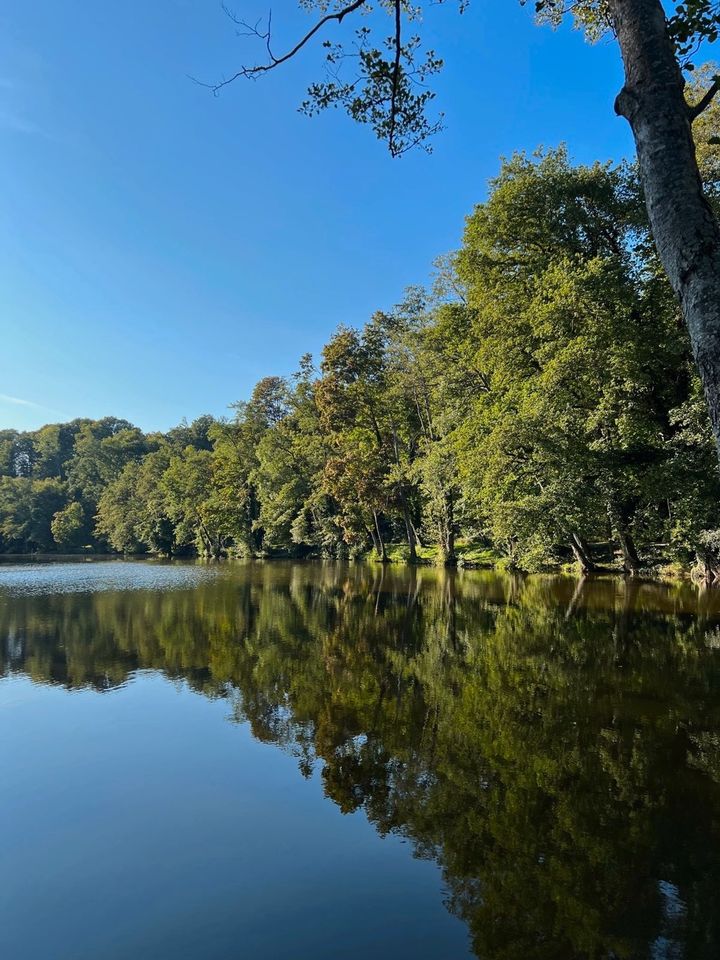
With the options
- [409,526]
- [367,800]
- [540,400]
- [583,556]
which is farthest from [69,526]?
[367,800]

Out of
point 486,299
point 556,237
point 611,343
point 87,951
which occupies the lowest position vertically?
point 87,951

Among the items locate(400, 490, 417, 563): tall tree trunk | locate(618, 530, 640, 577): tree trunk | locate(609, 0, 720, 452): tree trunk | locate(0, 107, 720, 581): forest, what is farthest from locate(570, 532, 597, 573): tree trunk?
locate(609, 0, 720, 452): tree trunk

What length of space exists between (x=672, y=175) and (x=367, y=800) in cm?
597

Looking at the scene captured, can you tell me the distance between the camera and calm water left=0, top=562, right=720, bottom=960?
13.2 ft

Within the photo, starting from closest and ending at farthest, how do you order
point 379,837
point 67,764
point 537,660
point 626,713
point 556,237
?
1. point 379,837
2. point 67,764
3. point 626,713
4. point 537,660
5. point 556,237

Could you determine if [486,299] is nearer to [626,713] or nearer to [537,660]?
[537,660]

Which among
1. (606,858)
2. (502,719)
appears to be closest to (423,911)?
(606,858)

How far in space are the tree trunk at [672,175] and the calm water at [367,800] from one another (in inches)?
145

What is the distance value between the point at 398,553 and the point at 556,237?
87.8 ft

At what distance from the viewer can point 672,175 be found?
3.23 metres

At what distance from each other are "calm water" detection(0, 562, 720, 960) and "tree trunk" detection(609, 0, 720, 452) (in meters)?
3.69

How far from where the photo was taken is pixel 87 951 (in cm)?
391

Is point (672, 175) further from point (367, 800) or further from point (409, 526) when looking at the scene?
point (409, 526)

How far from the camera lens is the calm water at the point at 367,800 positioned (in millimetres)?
4016
